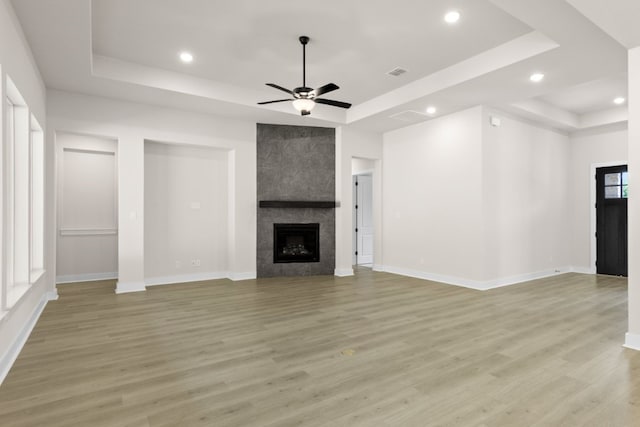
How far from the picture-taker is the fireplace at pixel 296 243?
720 cm

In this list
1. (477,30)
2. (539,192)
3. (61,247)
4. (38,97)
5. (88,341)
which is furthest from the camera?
(539,192)

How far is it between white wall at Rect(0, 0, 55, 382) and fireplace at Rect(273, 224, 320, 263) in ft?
11.7

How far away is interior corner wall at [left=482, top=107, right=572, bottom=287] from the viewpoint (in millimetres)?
6129

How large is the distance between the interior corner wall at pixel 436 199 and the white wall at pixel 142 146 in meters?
2.95

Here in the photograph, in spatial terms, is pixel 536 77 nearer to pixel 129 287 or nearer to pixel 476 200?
pixel 476 200

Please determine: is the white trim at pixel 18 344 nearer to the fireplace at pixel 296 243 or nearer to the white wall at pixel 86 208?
the white wall at pixel 86 208

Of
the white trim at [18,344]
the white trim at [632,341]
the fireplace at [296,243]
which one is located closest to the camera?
the white trim at [18,344]

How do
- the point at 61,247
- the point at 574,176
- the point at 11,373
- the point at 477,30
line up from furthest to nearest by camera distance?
the point at 574,176
the point at 61,247
the point at 477,30
the point at 11,373

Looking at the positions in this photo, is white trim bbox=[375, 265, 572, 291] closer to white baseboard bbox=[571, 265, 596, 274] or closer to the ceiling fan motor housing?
white baseboard bbox=[571, 265, 596, 274]

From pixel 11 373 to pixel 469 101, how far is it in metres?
6.35

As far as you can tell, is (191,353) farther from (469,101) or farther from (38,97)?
(469,101)

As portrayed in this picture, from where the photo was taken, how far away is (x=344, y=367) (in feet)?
9.47

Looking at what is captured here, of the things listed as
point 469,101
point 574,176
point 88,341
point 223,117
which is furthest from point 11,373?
point 574,176

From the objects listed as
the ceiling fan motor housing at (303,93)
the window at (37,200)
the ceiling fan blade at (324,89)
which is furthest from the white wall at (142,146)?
the ceiling fan blade at (324,89)
